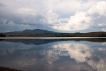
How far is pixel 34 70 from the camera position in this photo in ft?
59.2

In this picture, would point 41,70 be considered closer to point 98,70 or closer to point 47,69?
point 47,69

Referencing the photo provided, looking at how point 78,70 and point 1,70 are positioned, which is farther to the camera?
point 78,70

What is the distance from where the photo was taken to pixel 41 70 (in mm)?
18297

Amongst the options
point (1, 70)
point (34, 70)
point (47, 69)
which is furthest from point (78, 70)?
point (1, 70)

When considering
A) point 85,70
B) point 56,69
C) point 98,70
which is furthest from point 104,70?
point 56,69

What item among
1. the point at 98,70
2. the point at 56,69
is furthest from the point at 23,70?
the point at 98,70

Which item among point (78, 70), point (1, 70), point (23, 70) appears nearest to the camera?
point (1, 70)

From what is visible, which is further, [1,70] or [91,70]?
[91,70]

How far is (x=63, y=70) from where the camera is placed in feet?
61.6

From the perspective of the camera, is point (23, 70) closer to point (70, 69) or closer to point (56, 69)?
point (56, 69)

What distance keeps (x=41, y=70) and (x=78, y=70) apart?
471cm

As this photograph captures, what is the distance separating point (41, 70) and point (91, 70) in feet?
21.3

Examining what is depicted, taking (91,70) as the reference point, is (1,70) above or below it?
above

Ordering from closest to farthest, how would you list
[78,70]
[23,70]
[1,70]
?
1. [1,70]
2. [23,70]
3. [78,70]
